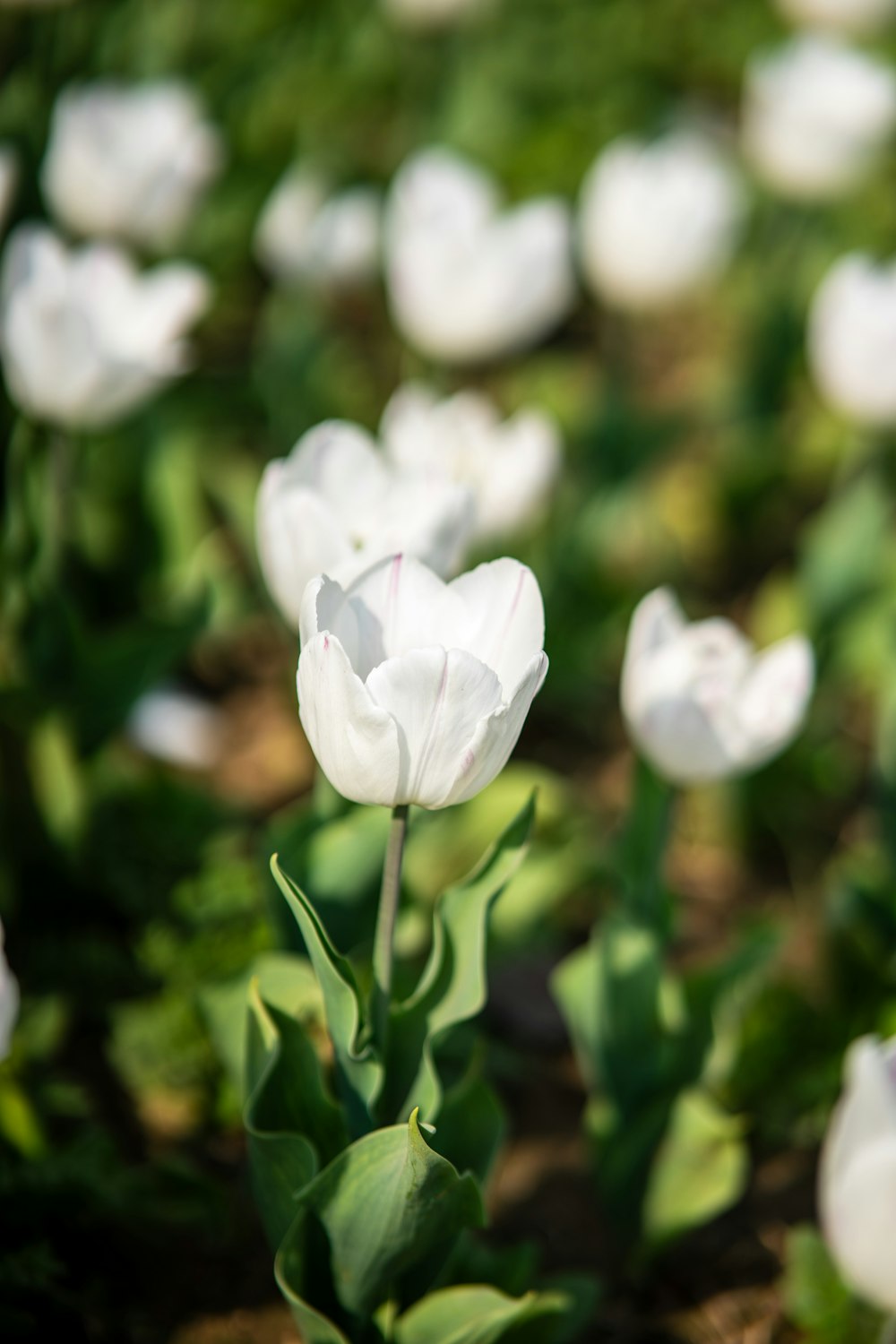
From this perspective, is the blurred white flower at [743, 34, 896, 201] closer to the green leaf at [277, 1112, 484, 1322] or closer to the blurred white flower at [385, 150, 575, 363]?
the blurred white flower at [385, 150, 575, 363]

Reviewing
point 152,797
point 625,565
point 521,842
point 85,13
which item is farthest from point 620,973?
point 85,13

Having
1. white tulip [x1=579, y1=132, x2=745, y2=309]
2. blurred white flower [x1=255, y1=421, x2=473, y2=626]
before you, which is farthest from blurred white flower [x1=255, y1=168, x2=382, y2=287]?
blurred white flower [x1=255, y1=421, x2=473, y2=626]

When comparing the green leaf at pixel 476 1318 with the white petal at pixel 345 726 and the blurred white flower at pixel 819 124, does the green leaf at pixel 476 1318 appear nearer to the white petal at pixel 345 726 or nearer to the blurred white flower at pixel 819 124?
the white petal at pixel 345 726

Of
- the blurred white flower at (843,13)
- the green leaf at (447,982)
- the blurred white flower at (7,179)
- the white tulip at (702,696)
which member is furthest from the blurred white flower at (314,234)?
the green leaf at (447,982)

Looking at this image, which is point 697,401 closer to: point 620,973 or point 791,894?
point 791,894

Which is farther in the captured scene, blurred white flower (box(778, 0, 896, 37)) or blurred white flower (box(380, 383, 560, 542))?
blurred white flower (box(778, 0, 896, 37))
